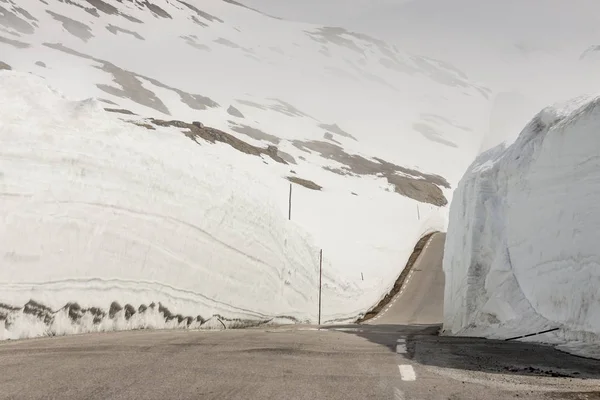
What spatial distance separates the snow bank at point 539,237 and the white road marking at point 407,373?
4.09 m

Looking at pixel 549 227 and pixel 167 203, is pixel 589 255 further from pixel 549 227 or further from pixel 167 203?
pixel 167 203

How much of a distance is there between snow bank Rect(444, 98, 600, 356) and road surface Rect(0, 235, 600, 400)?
1663 millimetres

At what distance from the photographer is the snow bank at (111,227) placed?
10.4m

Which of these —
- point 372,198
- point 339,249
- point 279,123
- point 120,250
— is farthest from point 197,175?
point 279,123

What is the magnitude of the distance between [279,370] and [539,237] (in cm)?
903

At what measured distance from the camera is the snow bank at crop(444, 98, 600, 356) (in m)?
10.6

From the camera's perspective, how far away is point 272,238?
21609 mm

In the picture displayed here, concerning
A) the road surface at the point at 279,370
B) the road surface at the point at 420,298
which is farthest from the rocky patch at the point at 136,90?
the road surface at the point at 279,370

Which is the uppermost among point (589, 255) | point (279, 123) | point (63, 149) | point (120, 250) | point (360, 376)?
point (279, 123)

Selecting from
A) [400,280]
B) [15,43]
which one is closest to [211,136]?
[400,280]

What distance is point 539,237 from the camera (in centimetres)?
1296

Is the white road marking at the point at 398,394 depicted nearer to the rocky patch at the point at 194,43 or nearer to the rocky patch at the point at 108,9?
the rocky patch at the point at 108,9

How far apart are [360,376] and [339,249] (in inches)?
1234

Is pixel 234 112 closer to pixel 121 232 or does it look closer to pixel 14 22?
pixel 14 22
